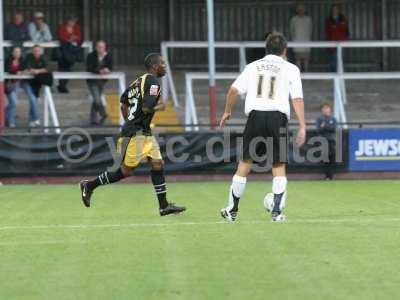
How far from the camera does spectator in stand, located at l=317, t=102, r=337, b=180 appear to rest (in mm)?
24750

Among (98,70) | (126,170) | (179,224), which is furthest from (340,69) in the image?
(179,224)


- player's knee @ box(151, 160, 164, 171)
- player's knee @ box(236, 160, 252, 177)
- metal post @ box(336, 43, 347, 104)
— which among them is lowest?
player's knee @ box(151, 160, 164, 171)

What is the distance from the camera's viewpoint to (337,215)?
14.2 metres

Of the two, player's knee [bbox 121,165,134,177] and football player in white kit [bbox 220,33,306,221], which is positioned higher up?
football player in white kit [bbox 220,33,306,221]

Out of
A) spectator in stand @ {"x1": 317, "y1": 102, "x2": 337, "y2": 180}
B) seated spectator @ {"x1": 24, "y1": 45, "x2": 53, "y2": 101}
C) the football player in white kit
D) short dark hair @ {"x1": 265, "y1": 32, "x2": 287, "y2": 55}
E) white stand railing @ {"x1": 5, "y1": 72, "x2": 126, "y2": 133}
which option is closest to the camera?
the football player in white kit

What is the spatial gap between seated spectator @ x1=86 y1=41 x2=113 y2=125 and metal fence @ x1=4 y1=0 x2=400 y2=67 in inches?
250

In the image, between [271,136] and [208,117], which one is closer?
[271,136]

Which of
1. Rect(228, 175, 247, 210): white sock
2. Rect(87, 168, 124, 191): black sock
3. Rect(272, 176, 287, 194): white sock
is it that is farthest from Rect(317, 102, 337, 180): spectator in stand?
Rect(272, 176, 287, 194): white sock

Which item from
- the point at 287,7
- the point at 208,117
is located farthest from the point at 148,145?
the point at 287,7

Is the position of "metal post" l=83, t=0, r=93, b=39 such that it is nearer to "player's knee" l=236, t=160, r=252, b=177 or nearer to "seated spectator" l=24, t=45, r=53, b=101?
"seated spectator" l=24, t=45, r=53, b=101

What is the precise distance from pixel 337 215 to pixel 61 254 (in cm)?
466

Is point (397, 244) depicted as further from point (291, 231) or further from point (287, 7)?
point (287, 7)

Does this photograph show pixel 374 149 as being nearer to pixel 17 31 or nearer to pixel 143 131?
pixel 17 31

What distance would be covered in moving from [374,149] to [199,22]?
1025cm
